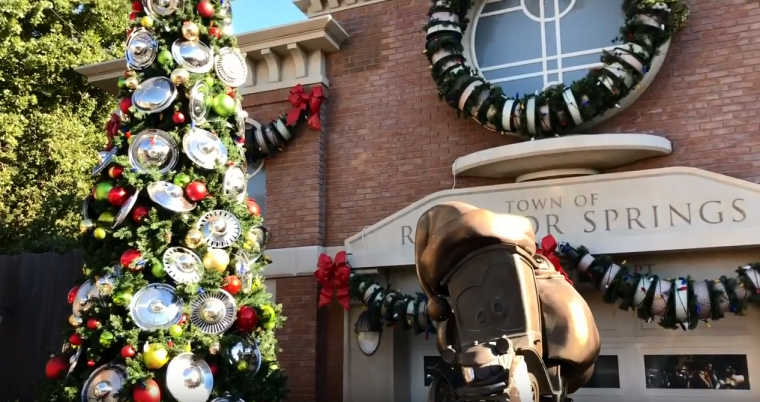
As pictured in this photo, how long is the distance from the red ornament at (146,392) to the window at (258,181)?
4.14 m

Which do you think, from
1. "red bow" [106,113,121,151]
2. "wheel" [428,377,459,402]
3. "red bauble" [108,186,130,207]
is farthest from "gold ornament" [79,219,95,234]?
"wheel" [428,377,459,402]

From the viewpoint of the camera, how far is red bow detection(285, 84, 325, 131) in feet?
26.1

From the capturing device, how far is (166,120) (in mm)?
4859

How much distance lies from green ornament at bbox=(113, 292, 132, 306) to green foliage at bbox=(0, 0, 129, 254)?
7.96m

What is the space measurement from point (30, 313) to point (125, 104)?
3.68m

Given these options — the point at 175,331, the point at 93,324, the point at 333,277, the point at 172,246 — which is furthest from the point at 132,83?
the point at 333,277

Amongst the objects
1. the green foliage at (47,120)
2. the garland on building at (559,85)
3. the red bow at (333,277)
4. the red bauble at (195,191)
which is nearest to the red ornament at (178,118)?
the red bauble at (195,191)

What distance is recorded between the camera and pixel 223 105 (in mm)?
4957

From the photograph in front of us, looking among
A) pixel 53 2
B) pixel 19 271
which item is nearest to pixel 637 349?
pixel 19 271

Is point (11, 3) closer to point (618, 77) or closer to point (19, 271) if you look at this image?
point (19, 271)

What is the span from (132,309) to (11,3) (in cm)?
862

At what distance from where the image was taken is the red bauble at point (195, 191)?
4.62 metres

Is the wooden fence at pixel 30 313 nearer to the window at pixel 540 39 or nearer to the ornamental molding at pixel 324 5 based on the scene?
the ornamental molding at pixel 324 5

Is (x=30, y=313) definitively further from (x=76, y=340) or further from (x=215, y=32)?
(x=215, y=32)
